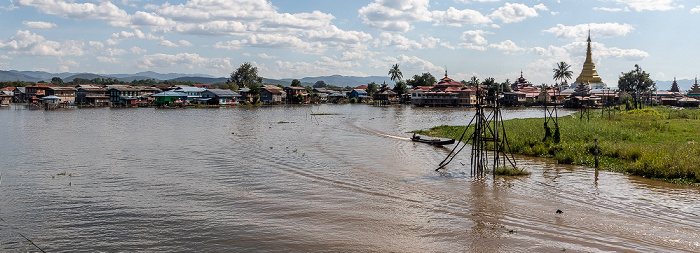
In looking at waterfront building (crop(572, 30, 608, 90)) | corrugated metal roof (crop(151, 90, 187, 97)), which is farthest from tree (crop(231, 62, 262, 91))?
waterfront building (crop(572, 30, 608, 90))

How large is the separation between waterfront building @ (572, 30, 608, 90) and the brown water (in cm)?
8262

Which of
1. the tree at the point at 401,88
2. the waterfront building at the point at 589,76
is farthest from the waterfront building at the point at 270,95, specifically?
the waterfront building at the point at 589,76

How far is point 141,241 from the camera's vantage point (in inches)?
442

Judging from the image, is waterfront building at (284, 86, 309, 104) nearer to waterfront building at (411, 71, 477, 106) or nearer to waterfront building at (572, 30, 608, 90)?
waterfront building at (411, 71, 477, 106)

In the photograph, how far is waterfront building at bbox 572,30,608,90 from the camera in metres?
94.1

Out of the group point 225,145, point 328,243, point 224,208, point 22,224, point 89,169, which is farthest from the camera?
point 225,145

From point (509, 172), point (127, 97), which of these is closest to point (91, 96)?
point (127, 97)

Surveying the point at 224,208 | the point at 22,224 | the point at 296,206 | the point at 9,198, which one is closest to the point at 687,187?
the point at 296,206

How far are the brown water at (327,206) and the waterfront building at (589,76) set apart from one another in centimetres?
8262

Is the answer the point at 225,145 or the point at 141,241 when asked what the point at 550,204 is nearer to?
the point at 141,241

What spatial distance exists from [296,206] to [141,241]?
4.51 metres

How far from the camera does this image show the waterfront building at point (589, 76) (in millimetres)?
94062

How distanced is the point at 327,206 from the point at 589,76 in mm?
96800

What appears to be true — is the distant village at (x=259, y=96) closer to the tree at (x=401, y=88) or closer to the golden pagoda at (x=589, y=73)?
the golden pagoda at (x=589, y=73)
